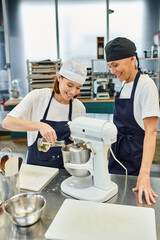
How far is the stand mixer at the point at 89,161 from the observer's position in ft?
3.84

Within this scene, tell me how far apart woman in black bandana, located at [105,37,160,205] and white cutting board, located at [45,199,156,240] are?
0.42 meters

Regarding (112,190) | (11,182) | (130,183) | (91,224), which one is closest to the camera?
(91,224)

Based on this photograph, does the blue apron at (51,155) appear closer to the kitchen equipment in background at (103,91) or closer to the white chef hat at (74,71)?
the white chef hat at (74,71)

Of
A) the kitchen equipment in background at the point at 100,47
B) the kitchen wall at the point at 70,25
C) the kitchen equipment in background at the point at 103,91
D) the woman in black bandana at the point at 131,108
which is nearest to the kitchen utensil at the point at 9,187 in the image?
the woman in black bandana at the point at 131,108

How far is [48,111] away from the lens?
183cm

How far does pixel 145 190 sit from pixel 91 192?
11.2 inches

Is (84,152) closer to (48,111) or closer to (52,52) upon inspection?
(48,111)

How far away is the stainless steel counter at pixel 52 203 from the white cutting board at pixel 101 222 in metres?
0.05

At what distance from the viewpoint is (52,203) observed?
117 cm

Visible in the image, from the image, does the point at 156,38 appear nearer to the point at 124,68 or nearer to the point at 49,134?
the point at 124,68

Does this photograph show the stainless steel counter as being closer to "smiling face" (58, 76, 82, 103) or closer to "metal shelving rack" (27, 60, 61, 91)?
"smiling face" (58, 76, 82, 103)

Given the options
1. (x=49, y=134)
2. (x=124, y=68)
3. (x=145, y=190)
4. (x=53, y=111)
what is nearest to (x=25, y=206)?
(x=49, y=134)

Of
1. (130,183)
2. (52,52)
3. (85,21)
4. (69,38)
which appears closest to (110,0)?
(85,21)

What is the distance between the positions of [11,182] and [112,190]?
510 mm
